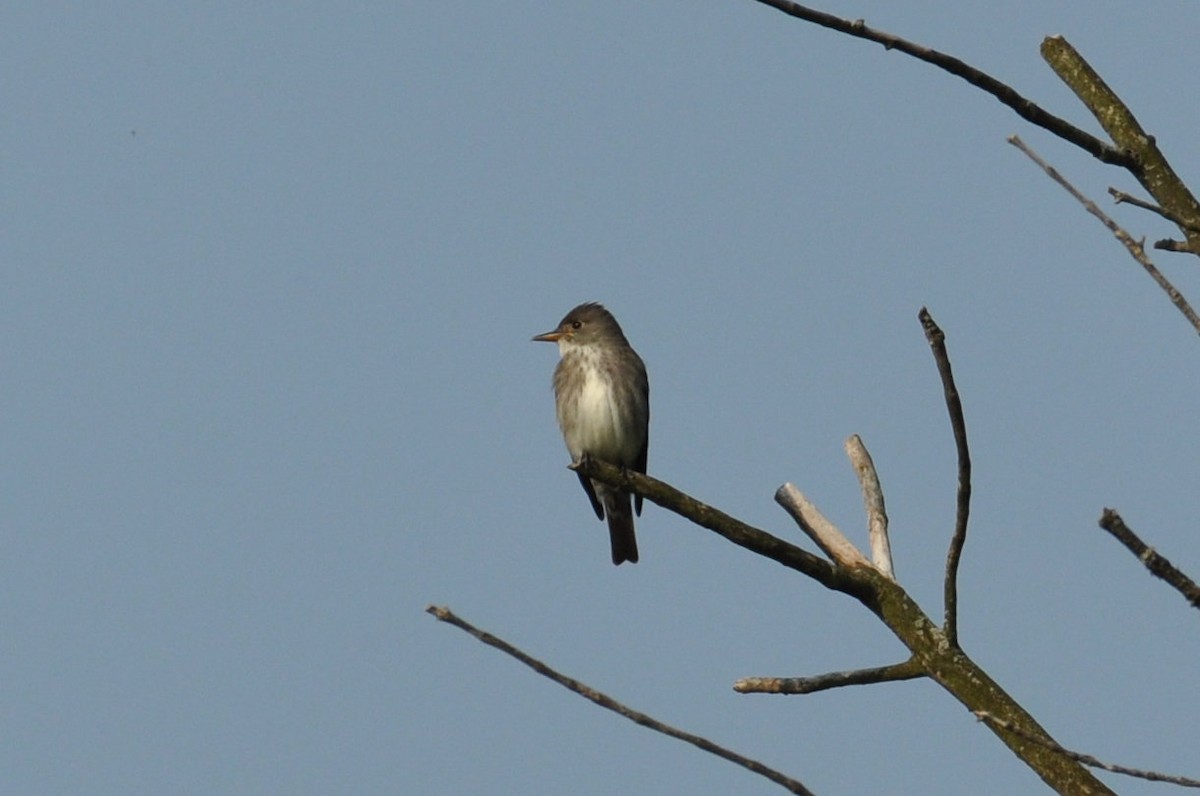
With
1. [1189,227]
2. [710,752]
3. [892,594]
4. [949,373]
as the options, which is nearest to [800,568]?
[892,594]

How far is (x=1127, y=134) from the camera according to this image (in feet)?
13.7

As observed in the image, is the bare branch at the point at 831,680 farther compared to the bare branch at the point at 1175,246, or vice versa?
the bare branch at the point at 831,680

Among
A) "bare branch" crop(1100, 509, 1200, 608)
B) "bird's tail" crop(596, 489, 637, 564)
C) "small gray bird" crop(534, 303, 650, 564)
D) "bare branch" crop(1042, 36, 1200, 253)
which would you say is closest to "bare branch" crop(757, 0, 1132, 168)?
"bare branch" crop(1042, 36, 1200, 253)

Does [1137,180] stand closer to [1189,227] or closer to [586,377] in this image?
[1189,227]

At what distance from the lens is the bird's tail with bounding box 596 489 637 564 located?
13141 mm

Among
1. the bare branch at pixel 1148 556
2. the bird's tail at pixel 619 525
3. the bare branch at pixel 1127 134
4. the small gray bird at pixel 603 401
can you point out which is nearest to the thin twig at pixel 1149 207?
the bare branch at pixel 1127 134

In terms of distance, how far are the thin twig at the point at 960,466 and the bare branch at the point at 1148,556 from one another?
40.3 inches

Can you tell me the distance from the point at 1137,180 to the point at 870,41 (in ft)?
2.73

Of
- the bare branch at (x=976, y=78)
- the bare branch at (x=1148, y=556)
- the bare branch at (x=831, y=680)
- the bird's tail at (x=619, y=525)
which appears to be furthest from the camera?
the bird's tail at (x=619, y=525)

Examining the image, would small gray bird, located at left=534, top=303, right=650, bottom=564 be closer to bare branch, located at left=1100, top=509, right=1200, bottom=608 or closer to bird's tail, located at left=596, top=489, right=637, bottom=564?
bird's tail, located at left=596, top=489, right=637, bottom=564

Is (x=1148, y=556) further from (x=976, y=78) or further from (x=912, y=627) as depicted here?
(x=912, y=627)

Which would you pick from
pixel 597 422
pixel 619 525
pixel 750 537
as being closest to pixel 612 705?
pixel 750 537

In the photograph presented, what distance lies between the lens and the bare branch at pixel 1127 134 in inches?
156

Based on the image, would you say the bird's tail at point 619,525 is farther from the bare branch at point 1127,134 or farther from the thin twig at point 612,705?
the thin twig at point 612,705
